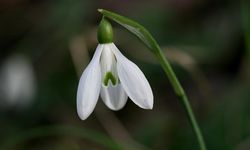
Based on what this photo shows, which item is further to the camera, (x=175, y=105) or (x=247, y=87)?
(x=175, y=105)

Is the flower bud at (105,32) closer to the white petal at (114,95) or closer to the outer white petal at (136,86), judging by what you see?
the outer white petal at (136,86)

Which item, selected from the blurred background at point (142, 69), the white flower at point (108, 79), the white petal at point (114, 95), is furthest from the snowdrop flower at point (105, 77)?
the blurred background at point (142, 69)

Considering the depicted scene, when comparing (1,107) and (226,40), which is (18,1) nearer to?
(1,107)

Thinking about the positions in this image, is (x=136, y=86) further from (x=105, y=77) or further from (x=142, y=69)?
(x=142, y=69)

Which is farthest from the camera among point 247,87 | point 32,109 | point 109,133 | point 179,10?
point 179,10

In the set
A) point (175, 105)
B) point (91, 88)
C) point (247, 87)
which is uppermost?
point (91, 88)

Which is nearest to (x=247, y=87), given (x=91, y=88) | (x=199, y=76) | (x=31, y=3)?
(x=199, y=76)

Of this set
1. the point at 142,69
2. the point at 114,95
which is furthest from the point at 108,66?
the point at 142,69

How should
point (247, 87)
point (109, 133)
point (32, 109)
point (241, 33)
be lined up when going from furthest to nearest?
point (241, 33) → point (32, 109) → point (109, 133) → point (247, 87)
